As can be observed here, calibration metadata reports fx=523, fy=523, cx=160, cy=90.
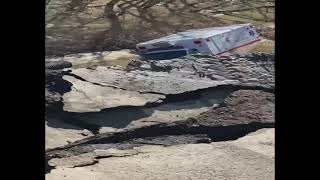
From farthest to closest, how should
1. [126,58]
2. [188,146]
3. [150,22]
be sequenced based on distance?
[150,22]
[126,58]
[188,146]

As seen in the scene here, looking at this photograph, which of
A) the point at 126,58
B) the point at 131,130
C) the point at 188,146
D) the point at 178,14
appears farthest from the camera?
the point at 178,14

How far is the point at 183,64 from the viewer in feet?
25.0

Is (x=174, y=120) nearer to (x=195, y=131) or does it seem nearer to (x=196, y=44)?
(x=195, y=131)

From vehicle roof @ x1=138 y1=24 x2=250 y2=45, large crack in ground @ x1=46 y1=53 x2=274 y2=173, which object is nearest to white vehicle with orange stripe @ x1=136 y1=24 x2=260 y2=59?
vehicle roof @ x1=138 y1=24 x2=250 y2=45

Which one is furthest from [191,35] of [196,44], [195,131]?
[195,131]

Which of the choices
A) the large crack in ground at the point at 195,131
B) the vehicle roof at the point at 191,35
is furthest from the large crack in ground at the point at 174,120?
the vehicle roof at the point at 191,35

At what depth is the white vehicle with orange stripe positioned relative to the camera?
8.18m

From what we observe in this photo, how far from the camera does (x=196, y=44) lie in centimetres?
825

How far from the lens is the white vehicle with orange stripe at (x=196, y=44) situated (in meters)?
8.18

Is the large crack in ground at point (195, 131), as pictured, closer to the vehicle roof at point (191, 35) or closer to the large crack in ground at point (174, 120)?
the large crack in ground at point (174, 120)
